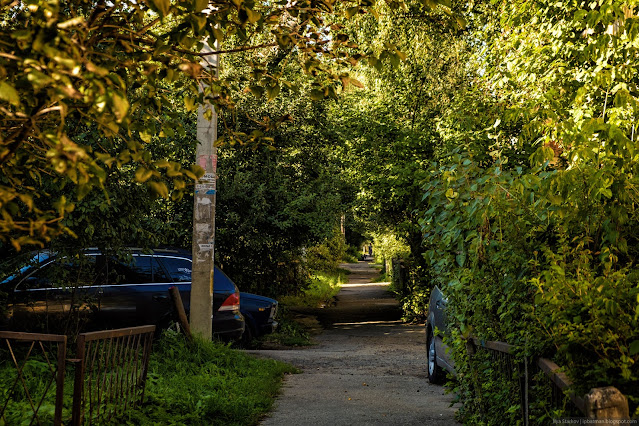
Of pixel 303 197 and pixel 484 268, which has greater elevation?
pixel 303 197

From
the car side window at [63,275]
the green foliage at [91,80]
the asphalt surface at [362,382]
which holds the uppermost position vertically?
the green foliage at [91,80]

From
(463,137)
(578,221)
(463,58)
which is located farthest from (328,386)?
(463,58)

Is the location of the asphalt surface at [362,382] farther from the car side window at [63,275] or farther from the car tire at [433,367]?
the car side window at [63,275]

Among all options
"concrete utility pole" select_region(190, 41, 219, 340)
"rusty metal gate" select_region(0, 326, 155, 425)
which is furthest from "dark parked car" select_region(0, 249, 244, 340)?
"rusty metal gate" select_region(0, 326, 155, 425)

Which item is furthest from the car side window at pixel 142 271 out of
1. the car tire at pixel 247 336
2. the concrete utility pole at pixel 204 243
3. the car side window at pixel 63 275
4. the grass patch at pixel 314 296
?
the grass patch at pixel 314 296

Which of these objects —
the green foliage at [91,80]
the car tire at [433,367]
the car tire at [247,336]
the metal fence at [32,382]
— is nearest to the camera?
the green foliage at [91,80]

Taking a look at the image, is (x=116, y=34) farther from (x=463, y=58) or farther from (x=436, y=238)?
(x=463, y=58)

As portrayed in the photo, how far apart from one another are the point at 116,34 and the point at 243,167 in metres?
12.8

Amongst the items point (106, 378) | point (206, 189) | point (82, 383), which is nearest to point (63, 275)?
point (206, 189)

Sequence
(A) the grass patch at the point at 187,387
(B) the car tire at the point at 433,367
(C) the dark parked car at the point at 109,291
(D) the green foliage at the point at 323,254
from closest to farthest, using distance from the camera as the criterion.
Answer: (A) the grass patch at the point at 187,387, (C) the dark parked car at the point at 109,291, (B) the car tire at the point at 433,367, (D) the green foliage at the point at 323,254

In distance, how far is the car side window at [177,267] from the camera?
12.8m

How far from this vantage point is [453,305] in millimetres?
6875

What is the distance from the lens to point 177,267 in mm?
12844

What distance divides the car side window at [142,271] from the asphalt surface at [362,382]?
7.26 feet
